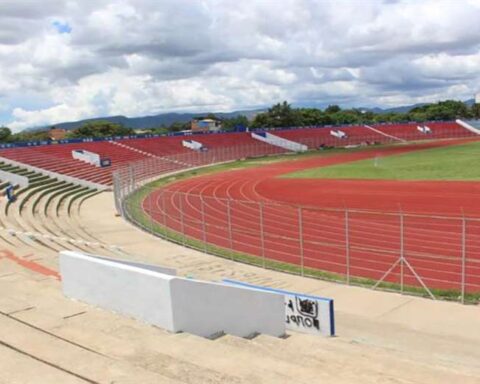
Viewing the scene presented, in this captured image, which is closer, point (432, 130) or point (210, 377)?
point (210, 377)

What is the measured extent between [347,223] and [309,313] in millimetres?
4434

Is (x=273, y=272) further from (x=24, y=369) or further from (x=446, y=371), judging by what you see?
(x=24, y=369)

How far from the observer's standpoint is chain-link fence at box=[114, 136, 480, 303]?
15235 millimetres

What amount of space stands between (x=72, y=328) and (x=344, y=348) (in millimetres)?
4182

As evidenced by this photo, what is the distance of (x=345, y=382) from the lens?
548cm

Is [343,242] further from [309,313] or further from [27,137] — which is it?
[27,137]

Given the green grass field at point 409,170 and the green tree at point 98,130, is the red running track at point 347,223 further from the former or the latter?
the green tree at point 98,130

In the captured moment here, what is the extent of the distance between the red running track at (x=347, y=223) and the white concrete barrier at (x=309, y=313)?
3.19m

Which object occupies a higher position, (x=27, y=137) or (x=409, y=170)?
(x=27, y=137)

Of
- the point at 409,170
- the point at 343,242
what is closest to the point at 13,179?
the point at 343,242

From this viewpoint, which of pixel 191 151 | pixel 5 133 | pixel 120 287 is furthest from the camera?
Answer: pixel 5 133

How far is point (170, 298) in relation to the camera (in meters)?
6.81

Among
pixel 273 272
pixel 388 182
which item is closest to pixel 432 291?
pixel 273 272

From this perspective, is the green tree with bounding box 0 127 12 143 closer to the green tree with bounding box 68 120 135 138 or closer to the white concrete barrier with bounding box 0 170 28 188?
the green tree with bounding box 68 120 135 138
